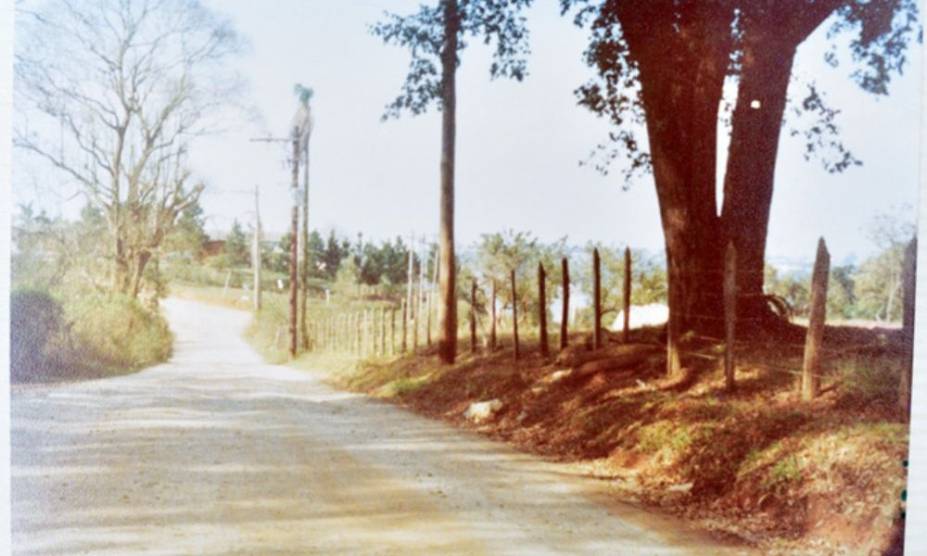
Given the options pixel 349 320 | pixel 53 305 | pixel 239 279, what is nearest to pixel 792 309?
pixel 349 320

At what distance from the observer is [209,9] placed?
3820mm

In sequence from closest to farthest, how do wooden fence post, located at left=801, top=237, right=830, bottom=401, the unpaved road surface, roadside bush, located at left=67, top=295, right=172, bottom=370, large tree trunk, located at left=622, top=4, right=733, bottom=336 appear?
the unpaved road surface → roadside bush, located at left=67, top=295, right=172, bottom=370 → wooden fence post, located at left=801, top=237, right=830, bottom=401 → large tree trunk, located at left=622, top=4, right=733, bottom=336

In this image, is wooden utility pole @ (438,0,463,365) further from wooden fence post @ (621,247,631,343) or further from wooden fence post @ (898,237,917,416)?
wooden fence post @ (898,237,917,416)

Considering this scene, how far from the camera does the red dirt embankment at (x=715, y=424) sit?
3340mm

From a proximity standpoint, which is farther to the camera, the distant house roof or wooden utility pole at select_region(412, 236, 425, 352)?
wooden utility pole at select_region(412, 236, 425, 352)

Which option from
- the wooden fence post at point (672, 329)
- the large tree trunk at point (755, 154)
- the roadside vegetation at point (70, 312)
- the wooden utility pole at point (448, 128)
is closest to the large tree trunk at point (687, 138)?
the wooden fence post at point (672, 329)

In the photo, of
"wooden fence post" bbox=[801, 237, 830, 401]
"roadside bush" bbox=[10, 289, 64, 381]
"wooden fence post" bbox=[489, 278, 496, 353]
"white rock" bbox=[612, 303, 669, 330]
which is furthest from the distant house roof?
"wooden fence post" bbox=[801, 237, 830, 401]

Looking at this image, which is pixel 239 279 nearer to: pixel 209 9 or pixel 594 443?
pixel 209 9

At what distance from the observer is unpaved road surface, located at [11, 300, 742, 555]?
325 cm

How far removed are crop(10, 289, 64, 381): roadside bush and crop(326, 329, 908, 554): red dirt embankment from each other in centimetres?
142

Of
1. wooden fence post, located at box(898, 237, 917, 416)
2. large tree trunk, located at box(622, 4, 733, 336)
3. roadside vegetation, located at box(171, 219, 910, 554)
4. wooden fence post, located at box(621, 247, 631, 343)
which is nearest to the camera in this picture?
roadside vegetation, located at box(171, 219, 910, 554)

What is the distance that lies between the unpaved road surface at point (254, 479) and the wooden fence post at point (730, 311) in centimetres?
100

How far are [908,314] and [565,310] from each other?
1654 millimetres

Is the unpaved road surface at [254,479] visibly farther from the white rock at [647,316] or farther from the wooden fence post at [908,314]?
the wooden fence post at [908,314]
